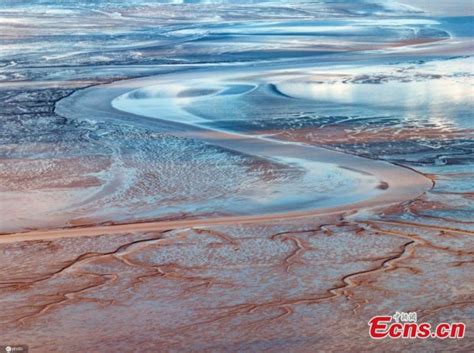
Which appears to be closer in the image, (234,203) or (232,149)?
(234,203)

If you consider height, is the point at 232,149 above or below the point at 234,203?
below

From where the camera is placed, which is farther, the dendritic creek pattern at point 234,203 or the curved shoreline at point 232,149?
the curved shoreline at point 232,149

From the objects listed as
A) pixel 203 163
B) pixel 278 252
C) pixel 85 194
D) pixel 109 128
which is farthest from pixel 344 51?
pixel 278 252

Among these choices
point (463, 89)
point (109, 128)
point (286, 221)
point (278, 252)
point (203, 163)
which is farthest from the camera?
point (463, 89)

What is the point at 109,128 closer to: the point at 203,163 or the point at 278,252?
the point at 203,163

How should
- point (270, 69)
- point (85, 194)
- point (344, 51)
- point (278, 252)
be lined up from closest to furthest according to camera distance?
1. point (278, 252)
2. point (85, 194)
3. point (270, 69)
4. point (344, 51)

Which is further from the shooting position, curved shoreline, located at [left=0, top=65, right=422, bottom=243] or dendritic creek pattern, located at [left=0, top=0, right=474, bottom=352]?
curved shoreline, located at [left=0, top=65, right=422, bottom=243]

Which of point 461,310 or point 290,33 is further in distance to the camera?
point 290,33
